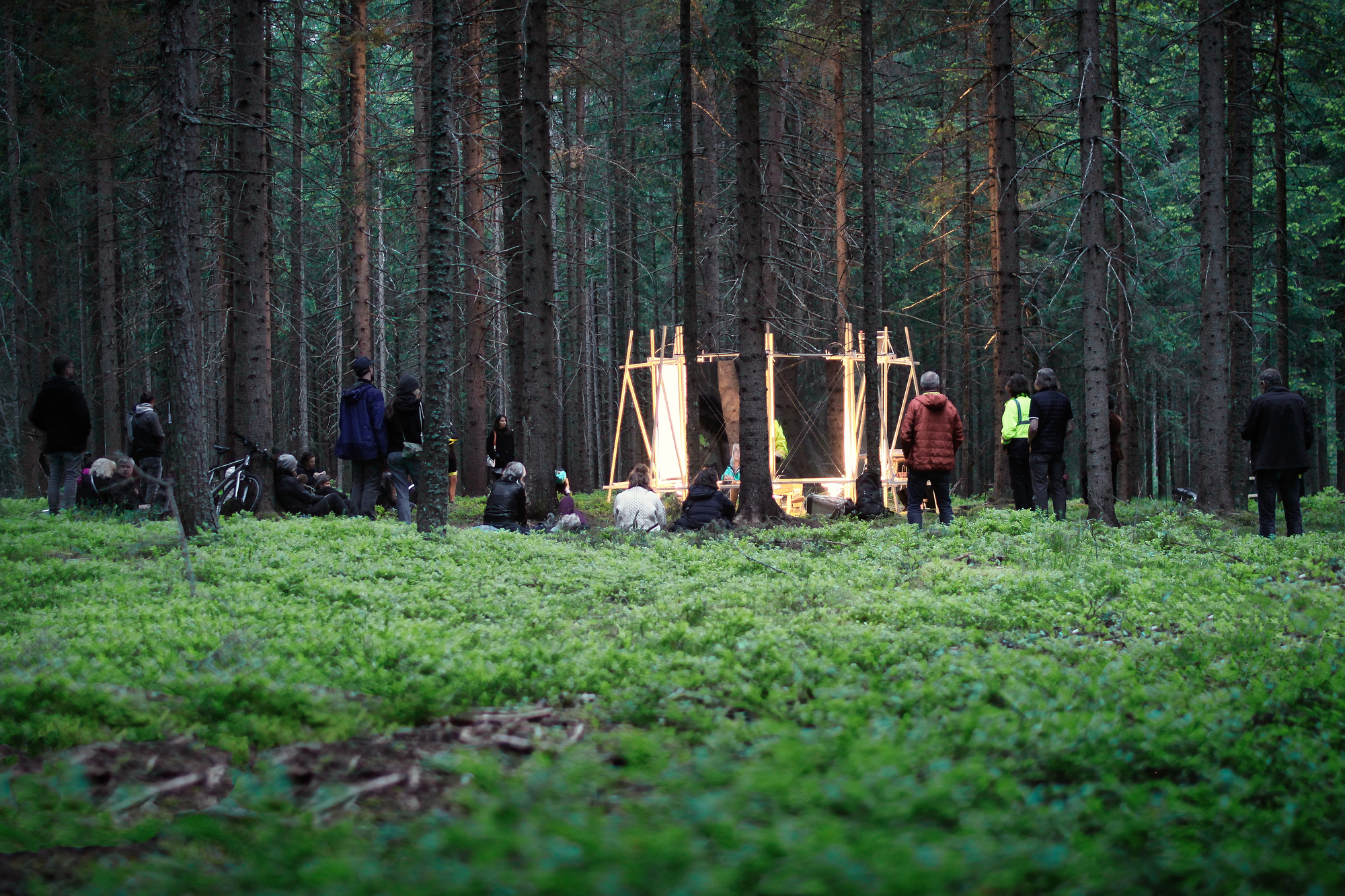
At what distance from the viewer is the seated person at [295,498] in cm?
1273

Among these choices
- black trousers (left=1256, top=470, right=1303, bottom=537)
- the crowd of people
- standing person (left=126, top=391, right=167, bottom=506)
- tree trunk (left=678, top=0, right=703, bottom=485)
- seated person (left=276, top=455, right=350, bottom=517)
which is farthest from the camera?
tree trunk (left=678, top=0, right=703, bottom=485)

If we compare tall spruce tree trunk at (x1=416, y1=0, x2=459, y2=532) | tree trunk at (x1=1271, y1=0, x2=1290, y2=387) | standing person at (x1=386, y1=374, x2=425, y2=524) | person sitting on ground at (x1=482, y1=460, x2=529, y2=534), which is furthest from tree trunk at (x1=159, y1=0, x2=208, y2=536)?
tree trunk at (x1=1271, y1=0, x2=1290, y2=387)

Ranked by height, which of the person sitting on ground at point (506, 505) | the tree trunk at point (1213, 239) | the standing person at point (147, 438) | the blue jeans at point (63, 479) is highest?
the tree trunk at point (1213, 239)

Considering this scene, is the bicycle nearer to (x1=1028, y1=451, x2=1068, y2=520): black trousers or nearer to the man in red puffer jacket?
the man in red puffer jacket

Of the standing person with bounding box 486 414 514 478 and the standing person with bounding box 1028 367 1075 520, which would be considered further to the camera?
the standing person with bounding box 486 414 514 478

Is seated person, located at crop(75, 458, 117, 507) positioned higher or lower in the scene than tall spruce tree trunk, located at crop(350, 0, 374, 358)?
lower

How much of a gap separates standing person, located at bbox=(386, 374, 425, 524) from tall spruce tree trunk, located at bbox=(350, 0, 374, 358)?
4921mm

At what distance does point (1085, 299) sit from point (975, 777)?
31.7 feet

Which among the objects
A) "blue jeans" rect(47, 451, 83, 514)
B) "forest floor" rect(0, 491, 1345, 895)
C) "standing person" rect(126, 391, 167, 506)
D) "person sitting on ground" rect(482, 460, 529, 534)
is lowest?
"forest floor" rect(0, 491, 1345, 895)

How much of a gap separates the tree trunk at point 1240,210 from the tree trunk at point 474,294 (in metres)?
11.4

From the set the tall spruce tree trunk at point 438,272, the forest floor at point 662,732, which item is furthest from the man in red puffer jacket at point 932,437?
the tall spruce tree trunk at point 438,272

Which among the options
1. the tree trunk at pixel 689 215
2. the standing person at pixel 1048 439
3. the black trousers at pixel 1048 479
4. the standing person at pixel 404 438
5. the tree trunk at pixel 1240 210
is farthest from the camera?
the tree trunk at pixel 1240 210

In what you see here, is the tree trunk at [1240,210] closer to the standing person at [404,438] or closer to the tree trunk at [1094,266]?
the tree trunk at [1094,266]

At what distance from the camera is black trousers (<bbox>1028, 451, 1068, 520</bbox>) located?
12.3m
